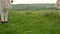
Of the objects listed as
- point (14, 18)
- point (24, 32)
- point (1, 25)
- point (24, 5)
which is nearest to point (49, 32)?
point (24, 32)

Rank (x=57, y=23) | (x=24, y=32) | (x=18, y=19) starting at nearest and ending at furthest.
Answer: (x=24, y=32) < (x=57, y=23) < (x=18, y=19)

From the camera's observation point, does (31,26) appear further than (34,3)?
No

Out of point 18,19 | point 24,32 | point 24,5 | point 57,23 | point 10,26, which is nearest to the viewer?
point 24,32

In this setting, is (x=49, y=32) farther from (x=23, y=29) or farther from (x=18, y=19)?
(x=18, y=19)

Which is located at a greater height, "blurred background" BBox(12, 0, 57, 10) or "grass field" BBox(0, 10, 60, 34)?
"blurred background" BBox(12, 0, 57, 10)

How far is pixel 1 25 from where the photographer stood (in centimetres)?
256

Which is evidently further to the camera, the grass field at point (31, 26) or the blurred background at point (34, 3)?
the blurred background at point (34, 3)

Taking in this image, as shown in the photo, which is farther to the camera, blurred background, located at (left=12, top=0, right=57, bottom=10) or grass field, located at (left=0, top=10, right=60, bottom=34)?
blurred background, located at (left=12, top=0, right=57, bottom=10)

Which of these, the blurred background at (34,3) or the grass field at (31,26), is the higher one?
the blurred background at (34,3)

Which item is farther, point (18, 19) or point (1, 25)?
point (18, 19)

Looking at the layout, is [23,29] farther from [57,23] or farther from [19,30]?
[57,23]

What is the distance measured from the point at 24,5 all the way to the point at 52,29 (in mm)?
2085

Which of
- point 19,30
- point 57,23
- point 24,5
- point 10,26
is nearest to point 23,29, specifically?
point 19,30

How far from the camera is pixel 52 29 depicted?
238 cm
